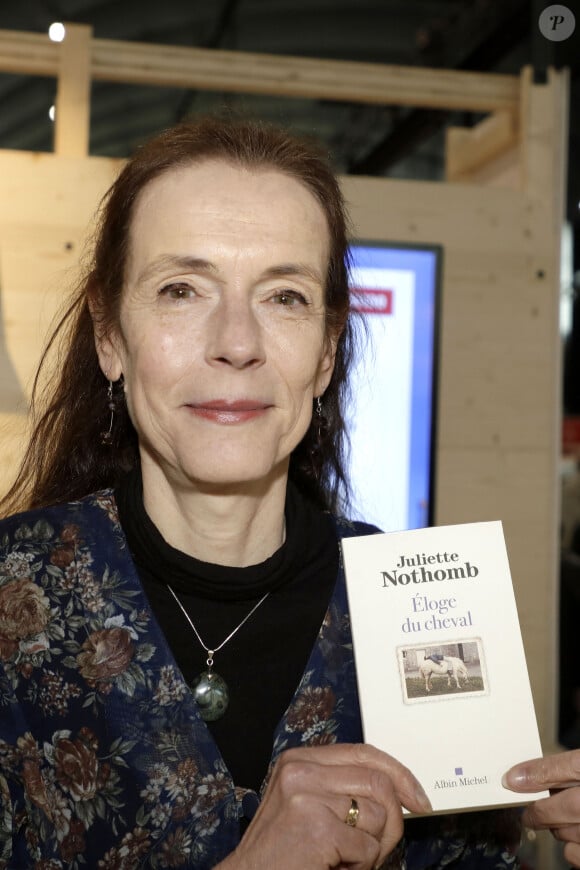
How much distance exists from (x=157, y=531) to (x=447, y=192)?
2.36 m

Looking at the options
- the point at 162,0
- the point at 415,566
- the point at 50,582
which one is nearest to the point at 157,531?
the point at 50,582

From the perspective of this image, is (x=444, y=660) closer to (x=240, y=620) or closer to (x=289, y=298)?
(x=240, y=620)

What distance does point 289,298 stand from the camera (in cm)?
146

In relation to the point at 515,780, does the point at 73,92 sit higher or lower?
higher

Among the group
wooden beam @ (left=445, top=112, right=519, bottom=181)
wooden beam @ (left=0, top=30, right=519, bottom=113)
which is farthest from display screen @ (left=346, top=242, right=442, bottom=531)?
wooden beam @ (left=445, top=112, right=519, bottom=181)

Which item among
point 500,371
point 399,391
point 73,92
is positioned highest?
point 73,92

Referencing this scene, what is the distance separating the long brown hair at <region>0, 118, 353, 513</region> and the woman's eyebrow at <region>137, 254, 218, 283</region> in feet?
0.30

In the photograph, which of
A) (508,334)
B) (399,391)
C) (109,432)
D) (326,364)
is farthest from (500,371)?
(109,432)

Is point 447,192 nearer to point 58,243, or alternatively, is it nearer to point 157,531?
point 58,243

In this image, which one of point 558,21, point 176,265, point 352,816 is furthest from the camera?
point 558,21

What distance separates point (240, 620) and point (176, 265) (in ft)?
1.82

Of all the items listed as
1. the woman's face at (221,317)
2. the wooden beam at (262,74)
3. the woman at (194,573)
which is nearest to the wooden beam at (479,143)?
the wooden beam at (262,74)

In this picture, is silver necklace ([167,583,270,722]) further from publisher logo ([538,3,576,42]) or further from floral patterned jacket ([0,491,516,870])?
publisher logo ([538,3,576,42])

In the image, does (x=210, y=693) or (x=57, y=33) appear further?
(x=57, y=33)
